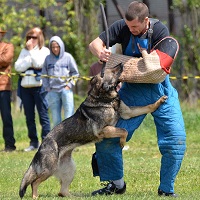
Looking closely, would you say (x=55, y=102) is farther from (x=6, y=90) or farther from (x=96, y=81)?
(x=96, y=81)

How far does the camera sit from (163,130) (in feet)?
22.4

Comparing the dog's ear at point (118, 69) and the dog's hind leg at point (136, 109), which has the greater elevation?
the dog's ear at point (118, 69)

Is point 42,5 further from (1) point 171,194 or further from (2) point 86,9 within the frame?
(1) point 171,194

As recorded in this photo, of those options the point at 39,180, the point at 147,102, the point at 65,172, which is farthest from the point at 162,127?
the point at 39,180

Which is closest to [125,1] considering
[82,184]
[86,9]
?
[86,9]

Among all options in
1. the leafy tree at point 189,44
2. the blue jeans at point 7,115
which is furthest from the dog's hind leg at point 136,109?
Result: the leafy tree at point 189,44

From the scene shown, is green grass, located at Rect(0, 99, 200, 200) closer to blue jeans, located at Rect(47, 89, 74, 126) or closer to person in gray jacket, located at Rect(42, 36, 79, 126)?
blue jeans, located at Rect(47, 89, 74, 126)

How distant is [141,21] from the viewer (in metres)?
6.57

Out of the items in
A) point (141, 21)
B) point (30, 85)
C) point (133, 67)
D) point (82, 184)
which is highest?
point (141, 21)

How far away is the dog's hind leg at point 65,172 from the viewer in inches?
281

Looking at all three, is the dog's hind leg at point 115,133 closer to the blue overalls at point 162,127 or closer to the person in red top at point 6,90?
the blue overalls at point 162,127

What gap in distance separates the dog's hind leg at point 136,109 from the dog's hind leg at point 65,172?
0.75 m

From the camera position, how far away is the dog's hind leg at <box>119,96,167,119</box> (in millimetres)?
6790

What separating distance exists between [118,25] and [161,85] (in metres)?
0.75
